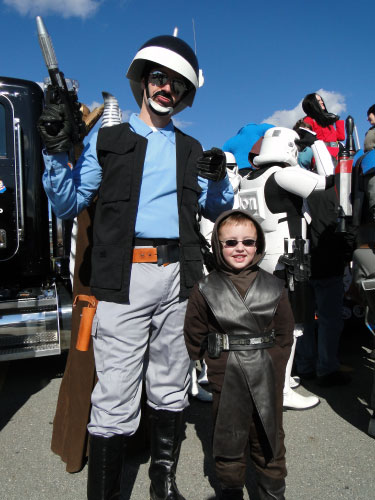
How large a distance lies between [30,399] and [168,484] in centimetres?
192

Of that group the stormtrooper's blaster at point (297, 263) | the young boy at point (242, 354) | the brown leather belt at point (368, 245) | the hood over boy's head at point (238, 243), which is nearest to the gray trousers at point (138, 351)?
the young boy at point (242, 354)

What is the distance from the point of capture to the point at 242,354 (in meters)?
1.88

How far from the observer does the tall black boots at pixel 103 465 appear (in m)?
1.91

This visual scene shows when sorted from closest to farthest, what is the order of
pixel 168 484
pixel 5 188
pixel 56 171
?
pixel 56 171, pixel 168 484, pixel 5 188

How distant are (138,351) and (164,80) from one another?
4.31 ft

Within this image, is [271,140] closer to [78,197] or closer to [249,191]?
[249,191]

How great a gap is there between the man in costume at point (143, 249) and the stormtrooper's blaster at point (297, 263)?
3.32 ft

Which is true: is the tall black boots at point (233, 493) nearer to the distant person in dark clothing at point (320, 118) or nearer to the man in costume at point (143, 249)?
the man in costume at point (143, 249)

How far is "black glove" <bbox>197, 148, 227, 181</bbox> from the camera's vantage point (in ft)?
6.73

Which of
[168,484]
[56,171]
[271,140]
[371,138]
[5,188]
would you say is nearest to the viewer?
[56,171]

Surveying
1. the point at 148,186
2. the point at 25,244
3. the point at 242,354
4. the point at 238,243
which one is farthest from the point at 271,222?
the point at 25,244

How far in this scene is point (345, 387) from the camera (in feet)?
11.8

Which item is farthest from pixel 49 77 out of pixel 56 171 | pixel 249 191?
pixel 249 191

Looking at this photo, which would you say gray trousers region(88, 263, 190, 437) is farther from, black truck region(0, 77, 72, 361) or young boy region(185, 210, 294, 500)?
black truck region(0, 77, 72, 361)
